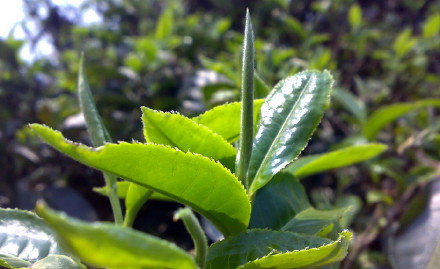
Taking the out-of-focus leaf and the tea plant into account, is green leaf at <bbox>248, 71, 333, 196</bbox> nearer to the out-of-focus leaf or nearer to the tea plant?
the tea plant

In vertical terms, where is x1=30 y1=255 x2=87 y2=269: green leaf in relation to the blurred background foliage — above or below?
below

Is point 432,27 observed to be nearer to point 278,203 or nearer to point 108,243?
point 278,203

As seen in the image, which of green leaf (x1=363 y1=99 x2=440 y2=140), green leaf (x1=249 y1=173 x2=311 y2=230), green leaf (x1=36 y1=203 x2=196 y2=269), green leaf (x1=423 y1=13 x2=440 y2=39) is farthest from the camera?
green leaf (x1=423 y1=13 x2=440 y2=39)

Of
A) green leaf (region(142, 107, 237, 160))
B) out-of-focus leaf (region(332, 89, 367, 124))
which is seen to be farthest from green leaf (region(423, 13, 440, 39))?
green leaf (region(142, 107, 237, 160))

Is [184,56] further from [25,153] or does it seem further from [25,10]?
[25,10]

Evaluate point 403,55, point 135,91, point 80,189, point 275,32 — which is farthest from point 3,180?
point 403,55

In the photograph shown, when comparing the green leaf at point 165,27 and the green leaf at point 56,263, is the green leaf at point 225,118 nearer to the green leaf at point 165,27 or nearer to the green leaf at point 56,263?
the green leaf at point 56,263

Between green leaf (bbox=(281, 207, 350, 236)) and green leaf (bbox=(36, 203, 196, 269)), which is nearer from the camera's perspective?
green leaf (bbox=(36, 203, 196, 269))

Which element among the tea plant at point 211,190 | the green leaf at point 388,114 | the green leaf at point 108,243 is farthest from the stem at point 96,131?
the green leaf at point 388,114
